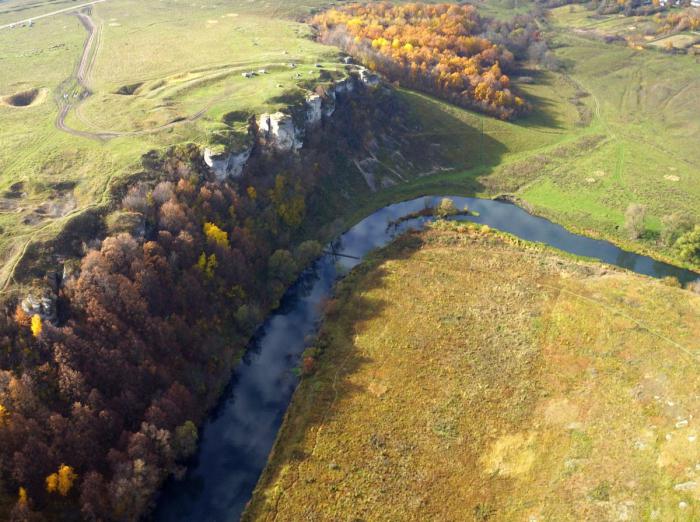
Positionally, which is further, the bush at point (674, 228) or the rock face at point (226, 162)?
the bush at point (674, 228)

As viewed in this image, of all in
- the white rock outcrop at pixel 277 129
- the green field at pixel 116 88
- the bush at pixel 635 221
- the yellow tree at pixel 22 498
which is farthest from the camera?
the white rock outcrop at pixel 277 129

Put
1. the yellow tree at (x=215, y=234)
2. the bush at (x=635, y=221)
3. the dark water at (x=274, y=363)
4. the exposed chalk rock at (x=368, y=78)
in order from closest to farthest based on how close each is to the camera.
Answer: the dark water at (x=274, y=363) < the yellow tree at (x=215, y=234) < the bush at (x=635, y=221) < the exposed chalk rock at (x=368, y=78)

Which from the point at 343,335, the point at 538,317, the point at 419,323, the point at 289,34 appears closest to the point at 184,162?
the point at 343,335

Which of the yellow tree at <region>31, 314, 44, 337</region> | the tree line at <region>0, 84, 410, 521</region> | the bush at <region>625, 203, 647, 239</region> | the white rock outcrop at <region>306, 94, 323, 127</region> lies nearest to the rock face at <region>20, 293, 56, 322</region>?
the tree line at <region>0, 84, 410, 521</region>

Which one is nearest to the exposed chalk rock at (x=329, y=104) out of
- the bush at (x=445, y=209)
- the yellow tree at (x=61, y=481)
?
the bush at (x=445, y=209)

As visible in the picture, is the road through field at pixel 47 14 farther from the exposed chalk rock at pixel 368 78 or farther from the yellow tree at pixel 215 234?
the yellow tree at pixel 215 234

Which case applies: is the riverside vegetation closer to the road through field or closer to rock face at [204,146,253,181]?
rock face at [204,146,253,181]

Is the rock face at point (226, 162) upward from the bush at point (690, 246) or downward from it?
upward

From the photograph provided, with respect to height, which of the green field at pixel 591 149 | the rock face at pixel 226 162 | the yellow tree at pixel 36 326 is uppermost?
the rock face at pixel 226 162
